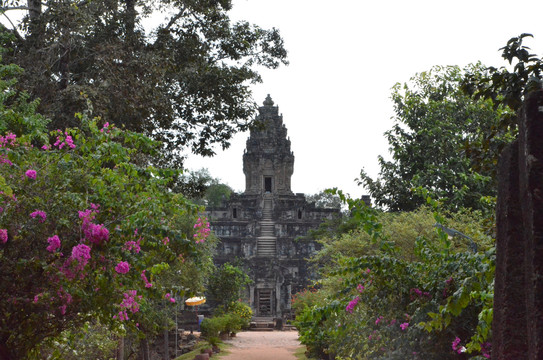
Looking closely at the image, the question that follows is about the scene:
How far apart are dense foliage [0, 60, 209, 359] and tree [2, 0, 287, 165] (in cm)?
421

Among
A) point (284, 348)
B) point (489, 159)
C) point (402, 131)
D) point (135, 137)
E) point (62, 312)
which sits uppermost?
point (402, 131)

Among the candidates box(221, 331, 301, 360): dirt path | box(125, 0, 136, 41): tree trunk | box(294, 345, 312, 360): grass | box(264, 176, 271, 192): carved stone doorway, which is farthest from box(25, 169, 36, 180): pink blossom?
box(264, 176, 271, 192): carved stone doorway

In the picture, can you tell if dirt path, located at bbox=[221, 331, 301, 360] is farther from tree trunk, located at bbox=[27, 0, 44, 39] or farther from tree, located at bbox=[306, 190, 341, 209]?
tree, located at bbox=[306, 190, 341, 209]

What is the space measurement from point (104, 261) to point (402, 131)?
17676 mm

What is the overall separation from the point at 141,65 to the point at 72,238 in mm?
6992

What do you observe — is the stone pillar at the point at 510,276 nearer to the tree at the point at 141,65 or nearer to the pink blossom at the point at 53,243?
the pink blossom at the point at 53,243

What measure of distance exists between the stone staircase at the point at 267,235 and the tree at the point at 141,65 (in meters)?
26.0

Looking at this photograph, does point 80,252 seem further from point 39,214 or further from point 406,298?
point 406,298

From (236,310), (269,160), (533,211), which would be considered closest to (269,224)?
(269,160)

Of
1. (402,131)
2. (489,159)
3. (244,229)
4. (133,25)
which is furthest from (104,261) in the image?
(244,229)

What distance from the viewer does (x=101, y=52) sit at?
12102mm

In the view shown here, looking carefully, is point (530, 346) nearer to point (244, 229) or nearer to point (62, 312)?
point (62, 312)

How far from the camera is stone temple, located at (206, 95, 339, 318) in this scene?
37594mm

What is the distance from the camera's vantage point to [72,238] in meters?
5.72
